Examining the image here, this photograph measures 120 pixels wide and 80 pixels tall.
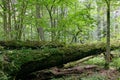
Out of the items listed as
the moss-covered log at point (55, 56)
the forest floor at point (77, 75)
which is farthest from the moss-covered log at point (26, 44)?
the forest floor at point (77, 75)

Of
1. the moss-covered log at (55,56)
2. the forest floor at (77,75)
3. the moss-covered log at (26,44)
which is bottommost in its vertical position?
the forest floor at (77,75)

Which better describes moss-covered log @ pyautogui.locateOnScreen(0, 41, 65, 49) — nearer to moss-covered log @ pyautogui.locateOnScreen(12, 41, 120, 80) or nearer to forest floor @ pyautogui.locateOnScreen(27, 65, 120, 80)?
moss-covered log @ pyautogui.locateOnScreen(12, 41, 120, 80)

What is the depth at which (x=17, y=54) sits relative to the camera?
26.3 ft

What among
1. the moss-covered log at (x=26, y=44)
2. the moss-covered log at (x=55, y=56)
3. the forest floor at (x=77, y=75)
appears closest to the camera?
the moss-covered log at (x=55, y=56)

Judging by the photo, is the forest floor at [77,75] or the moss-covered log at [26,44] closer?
the moss-covered log at [26,44]

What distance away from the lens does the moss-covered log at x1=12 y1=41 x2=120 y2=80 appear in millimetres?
8523

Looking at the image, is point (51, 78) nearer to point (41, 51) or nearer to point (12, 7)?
point (41, 51)

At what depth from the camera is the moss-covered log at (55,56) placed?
8.52 meters

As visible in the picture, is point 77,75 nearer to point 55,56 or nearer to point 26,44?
point 55,56

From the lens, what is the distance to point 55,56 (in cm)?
939

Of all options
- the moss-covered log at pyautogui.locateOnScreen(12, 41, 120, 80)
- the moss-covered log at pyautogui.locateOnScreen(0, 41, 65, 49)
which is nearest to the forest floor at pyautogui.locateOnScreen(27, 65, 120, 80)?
the moss-covered log at pyautogui.locateOnScreen(12, 41, 120, 80)

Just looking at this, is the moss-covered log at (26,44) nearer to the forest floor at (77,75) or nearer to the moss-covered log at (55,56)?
the moss-covered log at (55,56)

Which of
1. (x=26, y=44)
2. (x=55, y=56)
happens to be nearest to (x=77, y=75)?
(x=55, y=56)

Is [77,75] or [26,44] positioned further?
[77,75]
